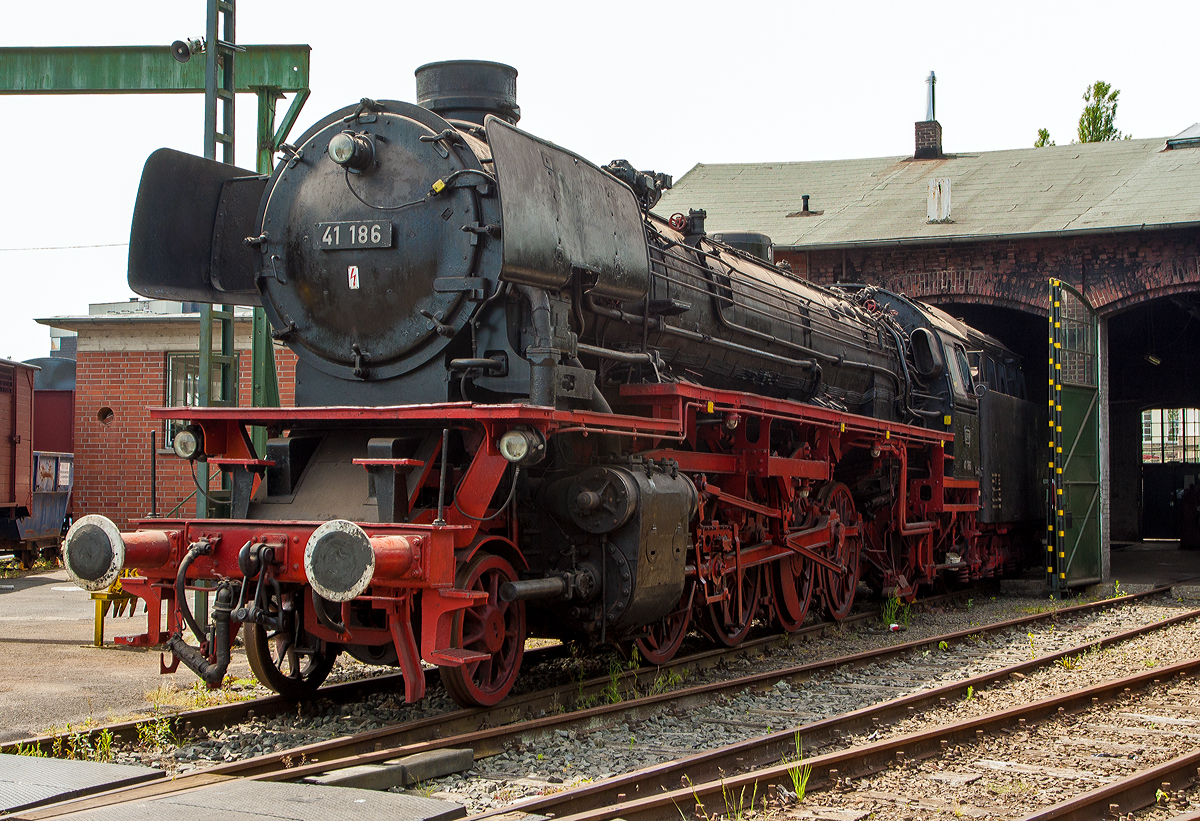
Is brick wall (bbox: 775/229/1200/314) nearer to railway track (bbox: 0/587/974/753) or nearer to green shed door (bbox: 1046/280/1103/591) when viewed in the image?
green shed door (bbox: 1046/280/1103/591)

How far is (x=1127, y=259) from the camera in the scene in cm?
1555

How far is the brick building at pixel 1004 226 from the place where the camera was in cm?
1549

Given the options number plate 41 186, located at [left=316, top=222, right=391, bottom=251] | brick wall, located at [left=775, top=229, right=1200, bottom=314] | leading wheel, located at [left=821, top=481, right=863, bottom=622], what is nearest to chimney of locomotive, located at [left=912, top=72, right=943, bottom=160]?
brick wall, located at [left=775, top=229, right=1200, bottom=314]

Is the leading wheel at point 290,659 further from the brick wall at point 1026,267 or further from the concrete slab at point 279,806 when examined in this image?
the brick wall at point 1026,267

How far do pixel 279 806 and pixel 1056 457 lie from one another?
39.0 ft

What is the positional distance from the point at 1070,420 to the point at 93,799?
1263cm

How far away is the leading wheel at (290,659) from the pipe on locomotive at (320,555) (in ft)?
2.31

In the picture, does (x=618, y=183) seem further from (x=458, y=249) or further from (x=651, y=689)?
(x=651, y=689)

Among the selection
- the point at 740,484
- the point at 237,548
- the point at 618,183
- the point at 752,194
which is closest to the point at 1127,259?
the point at 752,194

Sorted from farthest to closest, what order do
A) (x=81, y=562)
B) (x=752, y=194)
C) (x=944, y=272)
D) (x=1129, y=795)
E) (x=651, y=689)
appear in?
(x=752, y=194), (x=944, y=272), (x=651, y=689), (x=81, y=562), (x=1129, y=795)

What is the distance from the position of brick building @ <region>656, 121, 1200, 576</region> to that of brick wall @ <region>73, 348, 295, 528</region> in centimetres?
898

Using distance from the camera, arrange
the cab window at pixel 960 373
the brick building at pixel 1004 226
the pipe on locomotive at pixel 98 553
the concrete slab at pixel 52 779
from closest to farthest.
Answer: the concrete slab at pixel 52 779, the pipe on locomotive at pixel 98 553, the cab window at pixel 960 373, the brick building at pixel 1004 226

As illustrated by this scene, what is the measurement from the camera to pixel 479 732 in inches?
213

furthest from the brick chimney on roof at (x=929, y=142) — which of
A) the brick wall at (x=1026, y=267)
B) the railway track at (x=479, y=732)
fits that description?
the railway track at (x=479, y=732)
